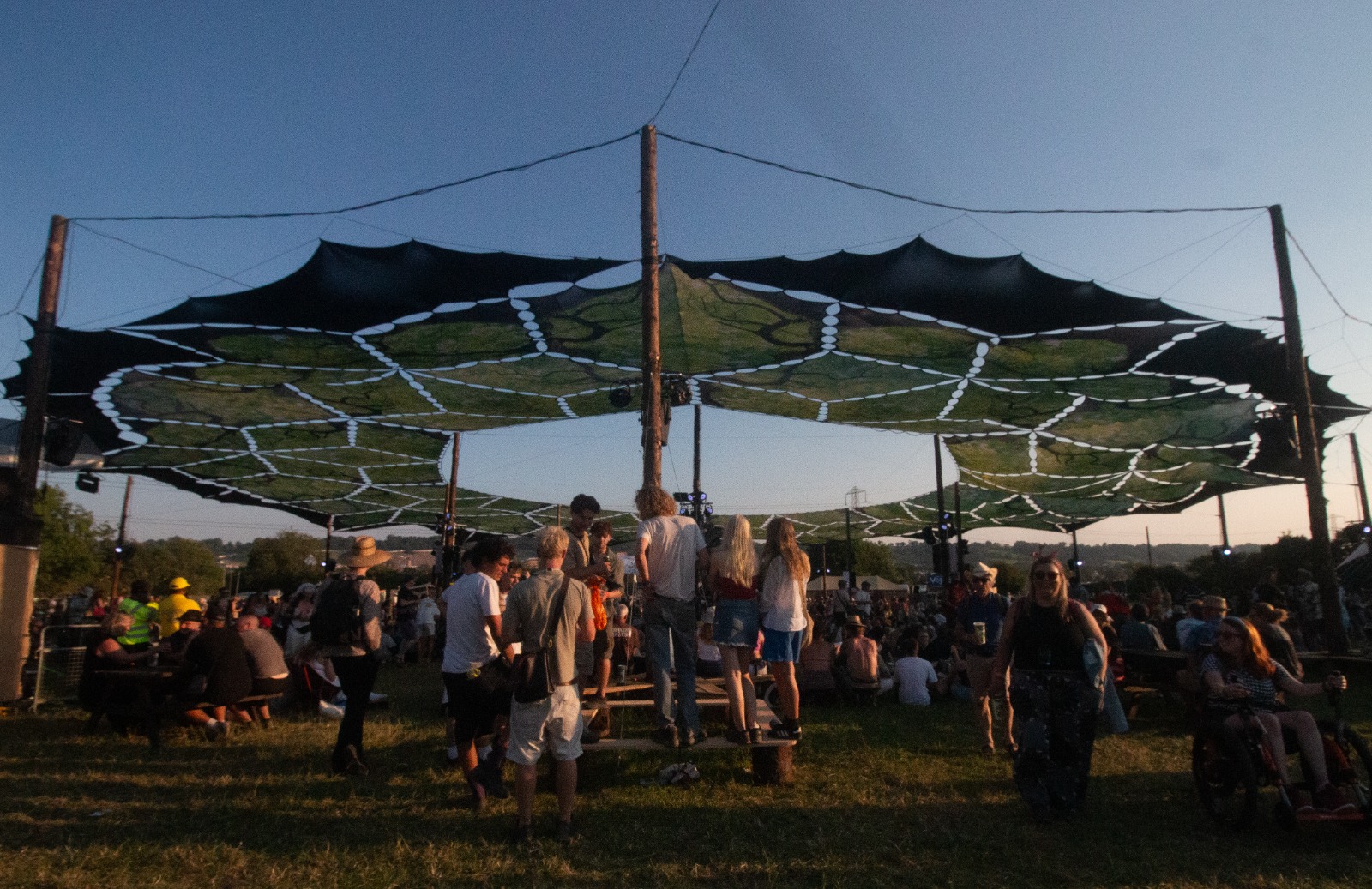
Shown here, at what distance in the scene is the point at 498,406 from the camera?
50.3 ft

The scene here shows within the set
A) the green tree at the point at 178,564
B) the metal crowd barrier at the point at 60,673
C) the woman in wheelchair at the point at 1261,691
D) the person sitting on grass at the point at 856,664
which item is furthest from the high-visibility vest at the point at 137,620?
the green tree at the point at 178,564

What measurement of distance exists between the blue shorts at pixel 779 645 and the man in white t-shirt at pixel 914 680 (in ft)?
15.7

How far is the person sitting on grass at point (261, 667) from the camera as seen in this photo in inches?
285

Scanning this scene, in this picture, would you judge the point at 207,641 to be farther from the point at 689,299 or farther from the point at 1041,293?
the point at 1041,293

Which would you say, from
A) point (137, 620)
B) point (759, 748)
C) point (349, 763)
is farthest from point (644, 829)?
point (137, 620)

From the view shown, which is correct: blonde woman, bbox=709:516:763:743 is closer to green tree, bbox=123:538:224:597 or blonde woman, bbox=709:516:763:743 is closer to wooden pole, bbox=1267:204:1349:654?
wooden pole, bbox=1267:204:1349:654

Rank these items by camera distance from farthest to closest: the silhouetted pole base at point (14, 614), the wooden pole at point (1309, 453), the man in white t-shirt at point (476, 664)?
the wooden pole at point (1309, 453) < the silhouetted pole base at point (14, 614) < the man in white t-shirt at point (476, 664)

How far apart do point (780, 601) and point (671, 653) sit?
0.71m

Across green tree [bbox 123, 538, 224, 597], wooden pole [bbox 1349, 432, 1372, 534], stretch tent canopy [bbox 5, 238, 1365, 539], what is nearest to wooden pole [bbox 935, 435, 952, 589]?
stretch tent canopy [bbox 5, 238, 1365, 539]

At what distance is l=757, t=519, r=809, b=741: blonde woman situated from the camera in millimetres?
4773

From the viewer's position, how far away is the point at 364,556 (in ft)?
18.7

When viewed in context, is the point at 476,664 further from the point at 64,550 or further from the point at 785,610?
the point at 64,550

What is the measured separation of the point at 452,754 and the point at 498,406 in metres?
10.3

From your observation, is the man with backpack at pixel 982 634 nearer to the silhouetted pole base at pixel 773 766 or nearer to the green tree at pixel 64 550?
the silhouetted pole base at pixel 773 766
